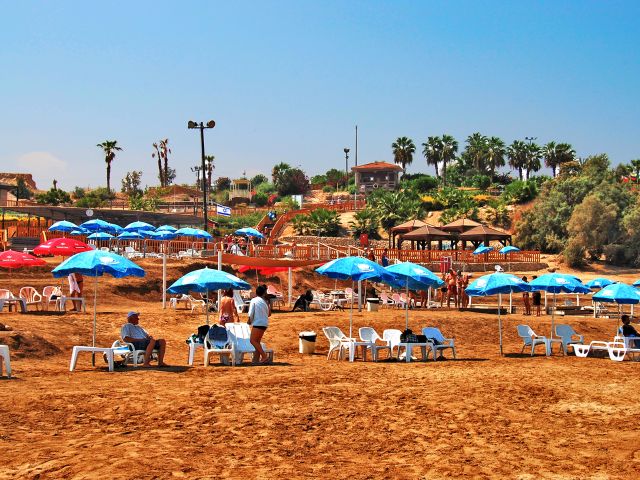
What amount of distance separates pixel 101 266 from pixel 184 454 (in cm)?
776

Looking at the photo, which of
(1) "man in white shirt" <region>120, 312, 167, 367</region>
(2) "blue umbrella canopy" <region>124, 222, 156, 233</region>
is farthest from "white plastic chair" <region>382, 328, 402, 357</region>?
(2) "blue umbrella canopy" <region>124, 222, 156, 233</region>

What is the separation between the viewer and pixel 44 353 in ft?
50.8

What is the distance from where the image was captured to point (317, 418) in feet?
33.7

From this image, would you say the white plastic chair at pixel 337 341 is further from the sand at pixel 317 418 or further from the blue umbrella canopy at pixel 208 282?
the blue umbrella canopy at pixel 208 282

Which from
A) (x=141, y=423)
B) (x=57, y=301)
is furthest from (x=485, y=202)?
(x=141, y=423)

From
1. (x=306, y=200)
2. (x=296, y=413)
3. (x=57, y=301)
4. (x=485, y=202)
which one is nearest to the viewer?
(x=296, y=413)

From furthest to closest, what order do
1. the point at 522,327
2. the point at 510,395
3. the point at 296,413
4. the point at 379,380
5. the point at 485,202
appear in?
the point at 485,202
the point at 522,327
the point at 379,380
the point at 510,395
the point at 296,413

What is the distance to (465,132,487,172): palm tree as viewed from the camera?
9862cm

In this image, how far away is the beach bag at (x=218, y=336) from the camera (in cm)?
1501

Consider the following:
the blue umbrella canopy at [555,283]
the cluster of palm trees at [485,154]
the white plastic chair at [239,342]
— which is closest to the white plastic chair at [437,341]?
the blue umbrella canopy at [555,283]

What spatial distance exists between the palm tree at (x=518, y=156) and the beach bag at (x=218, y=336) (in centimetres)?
8551

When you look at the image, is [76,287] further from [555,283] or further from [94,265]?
[555,283]

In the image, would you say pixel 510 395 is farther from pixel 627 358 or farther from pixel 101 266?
pixel 101 266

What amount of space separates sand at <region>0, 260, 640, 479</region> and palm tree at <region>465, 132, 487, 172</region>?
3295 inches
